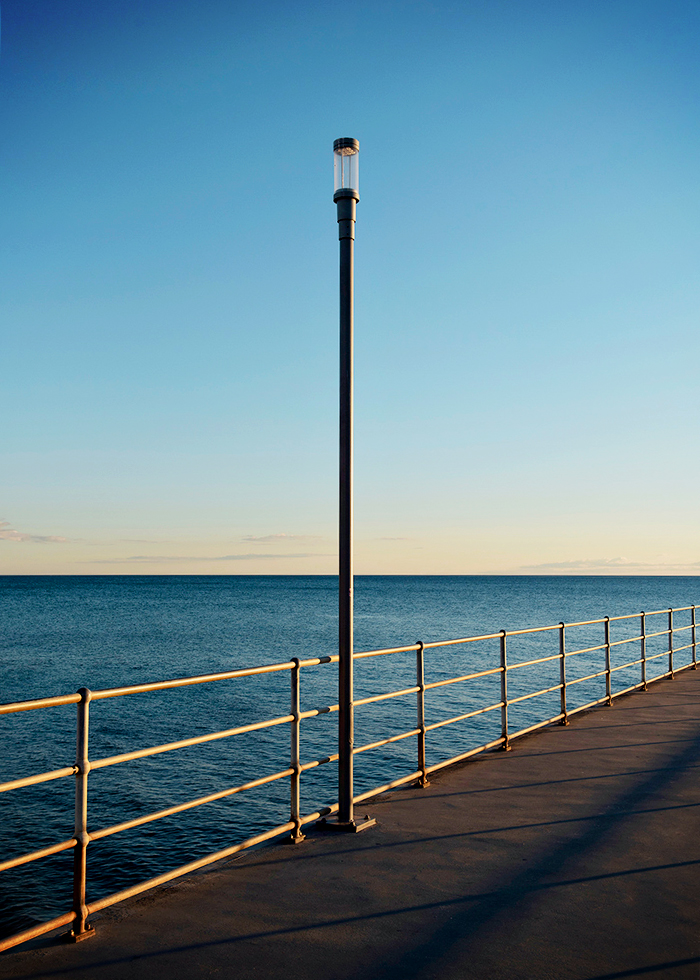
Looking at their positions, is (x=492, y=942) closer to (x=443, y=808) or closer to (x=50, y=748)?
(x=443, y=808)

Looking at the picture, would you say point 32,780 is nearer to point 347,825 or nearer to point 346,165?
point 347,825

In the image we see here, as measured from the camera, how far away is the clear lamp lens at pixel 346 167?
521 cm

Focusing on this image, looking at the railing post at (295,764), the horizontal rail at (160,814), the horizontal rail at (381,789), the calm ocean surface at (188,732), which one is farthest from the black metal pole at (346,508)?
the calm ocean surface at (188,732)

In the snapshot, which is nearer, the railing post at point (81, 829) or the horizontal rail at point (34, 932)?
the horizontal rail at point (34, 932)

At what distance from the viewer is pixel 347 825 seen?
198 inches

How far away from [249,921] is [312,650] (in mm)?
33205

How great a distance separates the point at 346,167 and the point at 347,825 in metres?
4.48

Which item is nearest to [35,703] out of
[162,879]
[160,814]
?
[160,814]

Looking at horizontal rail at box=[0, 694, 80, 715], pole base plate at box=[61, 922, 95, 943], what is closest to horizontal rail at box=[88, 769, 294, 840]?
pole base plate at box=[61, 922, 95, 943]

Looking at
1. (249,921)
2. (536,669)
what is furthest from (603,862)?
(536,669)

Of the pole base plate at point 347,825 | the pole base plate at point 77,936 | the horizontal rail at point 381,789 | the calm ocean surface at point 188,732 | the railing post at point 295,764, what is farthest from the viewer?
the calm ocean surface at point 188,732

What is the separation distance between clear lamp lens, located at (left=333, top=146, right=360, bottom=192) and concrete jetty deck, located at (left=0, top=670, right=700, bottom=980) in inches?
173

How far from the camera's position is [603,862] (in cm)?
443

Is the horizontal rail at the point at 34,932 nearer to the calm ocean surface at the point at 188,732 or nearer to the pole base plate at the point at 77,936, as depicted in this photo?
the pole base plate at the point at 77,936
